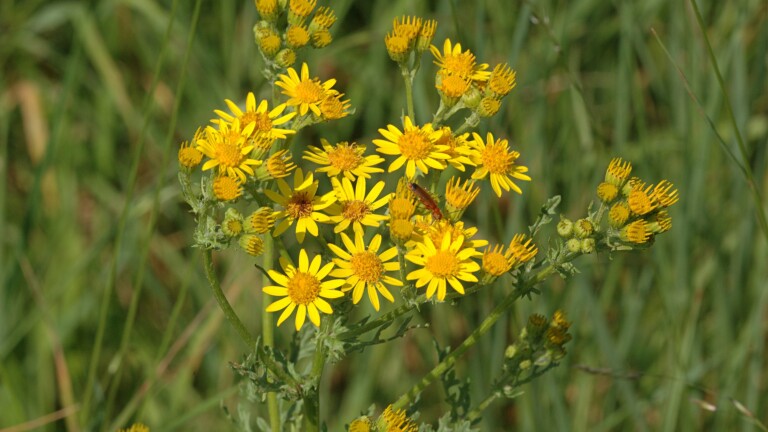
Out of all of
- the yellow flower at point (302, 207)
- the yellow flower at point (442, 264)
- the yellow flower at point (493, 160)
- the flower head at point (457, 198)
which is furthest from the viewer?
the yellow flower at point (493, 160)

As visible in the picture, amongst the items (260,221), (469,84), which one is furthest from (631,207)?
(260,221)

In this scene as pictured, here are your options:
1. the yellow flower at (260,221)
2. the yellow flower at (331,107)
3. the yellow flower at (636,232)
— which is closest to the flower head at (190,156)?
the yellow flower at (260,221)

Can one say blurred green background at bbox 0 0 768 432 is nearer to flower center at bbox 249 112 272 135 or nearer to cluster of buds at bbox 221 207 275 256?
flower center at bbox 249 112 272 135

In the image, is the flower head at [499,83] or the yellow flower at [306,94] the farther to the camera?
the flower head at [499,83]

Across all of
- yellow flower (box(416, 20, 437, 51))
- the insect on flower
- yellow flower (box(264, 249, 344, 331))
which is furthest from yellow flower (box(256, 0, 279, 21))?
yellow flower (box(264, 249, 344, 331))

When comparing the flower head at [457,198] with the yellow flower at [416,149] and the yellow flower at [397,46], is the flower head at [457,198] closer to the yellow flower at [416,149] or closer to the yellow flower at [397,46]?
the yellow flower at [416,149]

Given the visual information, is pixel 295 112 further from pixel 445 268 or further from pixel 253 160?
pixel 445 268
